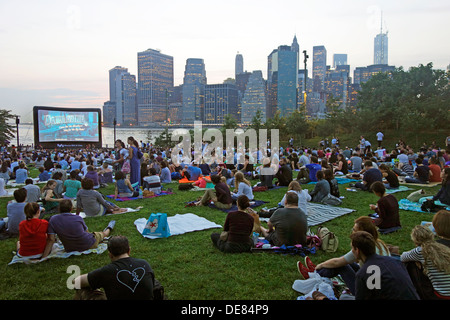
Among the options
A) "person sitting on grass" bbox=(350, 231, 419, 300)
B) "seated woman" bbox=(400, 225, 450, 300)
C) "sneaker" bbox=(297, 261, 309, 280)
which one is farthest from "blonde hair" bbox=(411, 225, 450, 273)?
"sneaker" bbox=(297, 261, 309, 280)

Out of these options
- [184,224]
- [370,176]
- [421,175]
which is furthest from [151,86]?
[184,224]

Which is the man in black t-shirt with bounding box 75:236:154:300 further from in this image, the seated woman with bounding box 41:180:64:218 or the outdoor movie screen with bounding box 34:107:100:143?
the outdoor movie screen with bounding box 34:107:100:143

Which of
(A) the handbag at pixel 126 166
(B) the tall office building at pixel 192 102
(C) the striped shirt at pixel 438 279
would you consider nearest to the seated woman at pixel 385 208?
(C) the striped shirt at pixel 438 279

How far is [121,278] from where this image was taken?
3023 millimetres

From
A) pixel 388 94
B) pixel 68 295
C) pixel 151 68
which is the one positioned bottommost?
pixel 68 295

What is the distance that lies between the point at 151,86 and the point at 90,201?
139 meters

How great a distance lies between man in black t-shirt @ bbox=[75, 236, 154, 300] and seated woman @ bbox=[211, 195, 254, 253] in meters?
2.34

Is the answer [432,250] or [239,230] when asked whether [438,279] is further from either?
[239,230]

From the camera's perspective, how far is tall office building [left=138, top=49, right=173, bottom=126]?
449 ft

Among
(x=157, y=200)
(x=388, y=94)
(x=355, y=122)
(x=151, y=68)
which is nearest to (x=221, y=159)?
(x=157, y=200)

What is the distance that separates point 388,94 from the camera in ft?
112

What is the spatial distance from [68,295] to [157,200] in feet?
19.3
